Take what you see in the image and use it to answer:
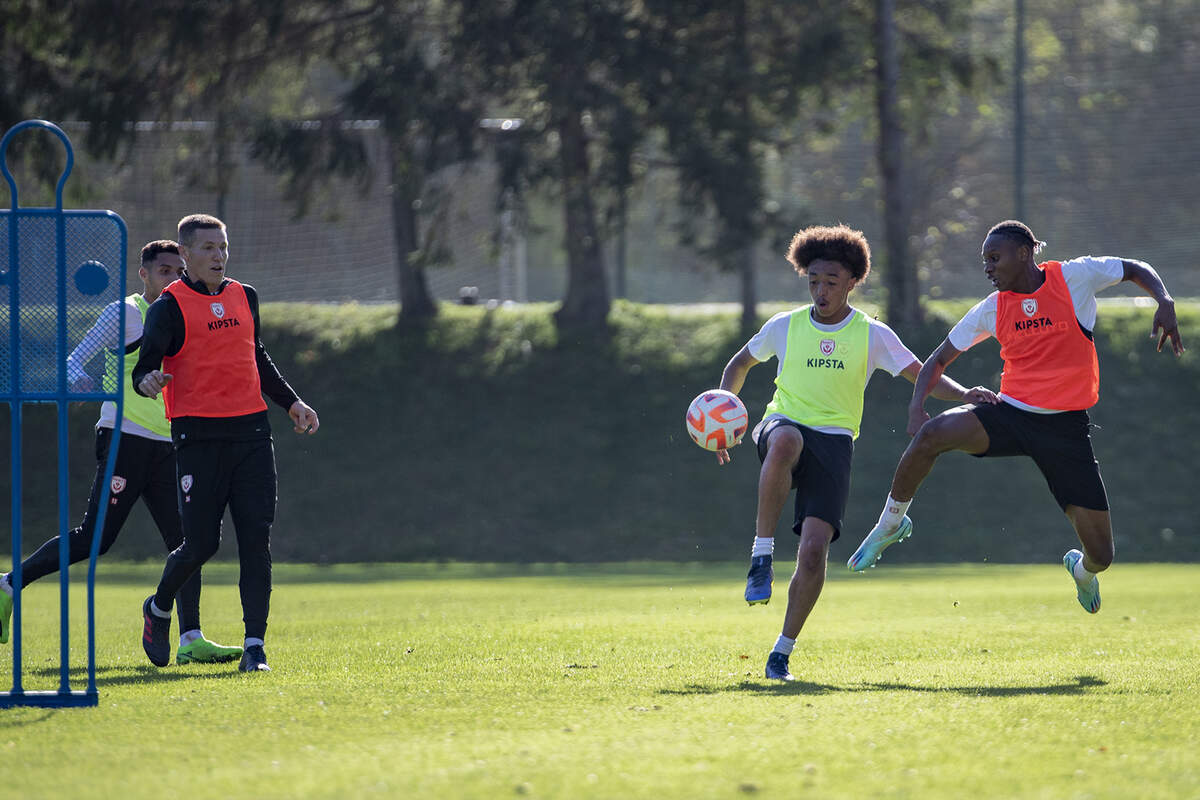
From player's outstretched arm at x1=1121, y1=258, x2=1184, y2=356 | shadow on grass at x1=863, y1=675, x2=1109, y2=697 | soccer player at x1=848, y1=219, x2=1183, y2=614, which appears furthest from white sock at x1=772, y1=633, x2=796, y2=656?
player's outstretched arm at x1=1121, y1=258, x2=1184, y2=356

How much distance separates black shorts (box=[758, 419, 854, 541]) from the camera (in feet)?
24.3

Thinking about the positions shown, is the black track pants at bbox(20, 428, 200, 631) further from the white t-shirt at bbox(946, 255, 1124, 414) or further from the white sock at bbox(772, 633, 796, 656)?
the white t-shirt at bbox(946, 255, 1124, 414)

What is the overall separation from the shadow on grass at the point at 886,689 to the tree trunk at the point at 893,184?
16409 mm

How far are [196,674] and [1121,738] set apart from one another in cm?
442

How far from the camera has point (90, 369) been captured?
6227 millimetres

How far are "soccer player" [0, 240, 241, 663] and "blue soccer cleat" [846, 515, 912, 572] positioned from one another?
3.39 m

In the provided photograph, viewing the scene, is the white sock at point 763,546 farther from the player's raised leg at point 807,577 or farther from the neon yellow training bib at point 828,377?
the neon yellow training bib at point 828,377

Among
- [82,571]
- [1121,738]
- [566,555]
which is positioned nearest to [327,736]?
[1121,738]

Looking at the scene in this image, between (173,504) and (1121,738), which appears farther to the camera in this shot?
(173,504)

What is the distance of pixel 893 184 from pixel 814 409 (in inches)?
628

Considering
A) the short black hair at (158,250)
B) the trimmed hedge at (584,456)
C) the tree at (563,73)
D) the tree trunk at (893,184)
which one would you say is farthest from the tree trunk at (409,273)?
the short black hair at (158,250)

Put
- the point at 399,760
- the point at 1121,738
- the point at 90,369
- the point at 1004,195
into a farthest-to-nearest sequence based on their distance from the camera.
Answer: the point at 1004,195 → the point at 90,369 → the point at 1121,738 → the point at 399,760

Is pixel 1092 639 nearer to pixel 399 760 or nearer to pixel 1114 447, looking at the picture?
pixel 399 760

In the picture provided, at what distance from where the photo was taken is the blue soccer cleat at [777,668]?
7.13m
